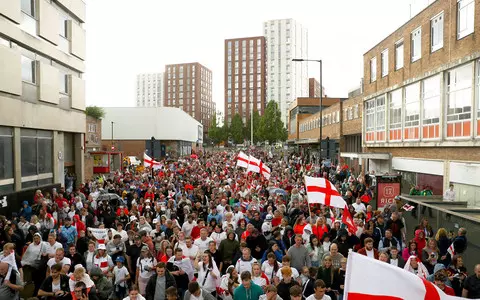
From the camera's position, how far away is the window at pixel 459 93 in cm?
1800

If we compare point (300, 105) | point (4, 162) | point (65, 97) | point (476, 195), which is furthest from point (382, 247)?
point (300, 105)

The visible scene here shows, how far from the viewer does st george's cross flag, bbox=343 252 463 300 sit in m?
3.80

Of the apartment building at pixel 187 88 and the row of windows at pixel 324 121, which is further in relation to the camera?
the apartment building at pixel 187 88

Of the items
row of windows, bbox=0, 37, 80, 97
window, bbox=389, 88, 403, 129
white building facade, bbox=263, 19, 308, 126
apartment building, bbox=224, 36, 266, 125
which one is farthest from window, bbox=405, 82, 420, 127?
apartment building, bbox=224, 36, 266, 125

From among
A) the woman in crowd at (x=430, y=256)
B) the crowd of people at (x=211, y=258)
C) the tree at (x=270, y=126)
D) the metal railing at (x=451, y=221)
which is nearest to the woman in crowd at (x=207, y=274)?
the crowd of people at (x=211, y=258)

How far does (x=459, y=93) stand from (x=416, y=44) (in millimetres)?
6119

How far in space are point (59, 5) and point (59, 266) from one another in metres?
19.8

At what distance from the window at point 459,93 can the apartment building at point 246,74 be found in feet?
416

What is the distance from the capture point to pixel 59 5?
76.5 feet

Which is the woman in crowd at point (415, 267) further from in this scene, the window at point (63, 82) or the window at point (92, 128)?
the window at point (92, 128)

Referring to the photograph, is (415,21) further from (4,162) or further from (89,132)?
(89,132)

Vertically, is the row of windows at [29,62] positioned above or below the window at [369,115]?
above

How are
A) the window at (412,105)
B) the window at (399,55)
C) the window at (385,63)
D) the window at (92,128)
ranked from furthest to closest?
the window at (92,128)
the window at (385,63)
the window at (399,55)
the window at (412,105)

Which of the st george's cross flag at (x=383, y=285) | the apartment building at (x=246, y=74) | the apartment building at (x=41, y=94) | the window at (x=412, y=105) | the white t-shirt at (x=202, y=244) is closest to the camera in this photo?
→ the st george's cross flag at (x=383, y=285)
